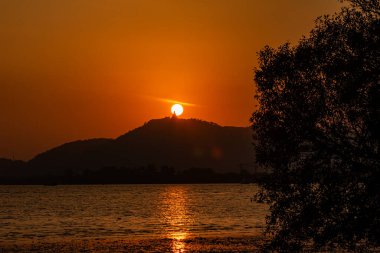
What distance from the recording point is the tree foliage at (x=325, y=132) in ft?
118

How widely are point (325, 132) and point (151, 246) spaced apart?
37375mm

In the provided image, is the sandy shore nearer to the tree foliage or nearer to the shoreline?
the shoreline

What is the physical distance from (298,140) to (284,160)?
5.21 feet

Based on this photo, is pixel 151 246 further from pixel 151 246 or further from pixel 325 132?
pixel 325 132

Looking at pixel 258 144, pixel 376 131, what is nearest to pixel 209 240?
pixel 258 144

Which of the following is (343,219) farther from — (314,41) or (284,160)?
(314,41)

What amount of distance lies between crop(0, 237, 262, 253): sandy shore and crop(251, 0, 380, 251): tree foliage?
2436 centimetres

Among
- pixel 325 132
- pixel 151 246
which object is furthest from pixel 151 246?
pixel 325 132

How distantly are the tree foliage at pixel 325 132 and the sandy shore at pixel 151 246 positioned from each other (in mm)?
24357

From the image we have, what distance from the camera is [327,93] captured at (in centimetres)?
3803

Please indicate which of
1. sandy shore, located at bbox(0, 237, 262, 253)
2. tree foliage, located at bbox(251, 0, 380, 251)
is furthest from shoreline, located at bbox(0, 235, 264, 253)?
tree foliage, located at bbox(251, 0, 380, 251)

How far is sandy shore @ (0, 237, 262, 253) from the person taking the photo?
65312 millimetres

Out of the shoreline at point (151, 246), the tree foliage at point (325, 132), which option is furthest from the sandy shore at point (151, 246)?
the tree foliage at point (325, 132)

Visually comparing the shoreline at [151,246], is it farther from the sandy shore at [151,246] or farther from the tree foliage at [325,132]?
the tree foliage at [325,132]
